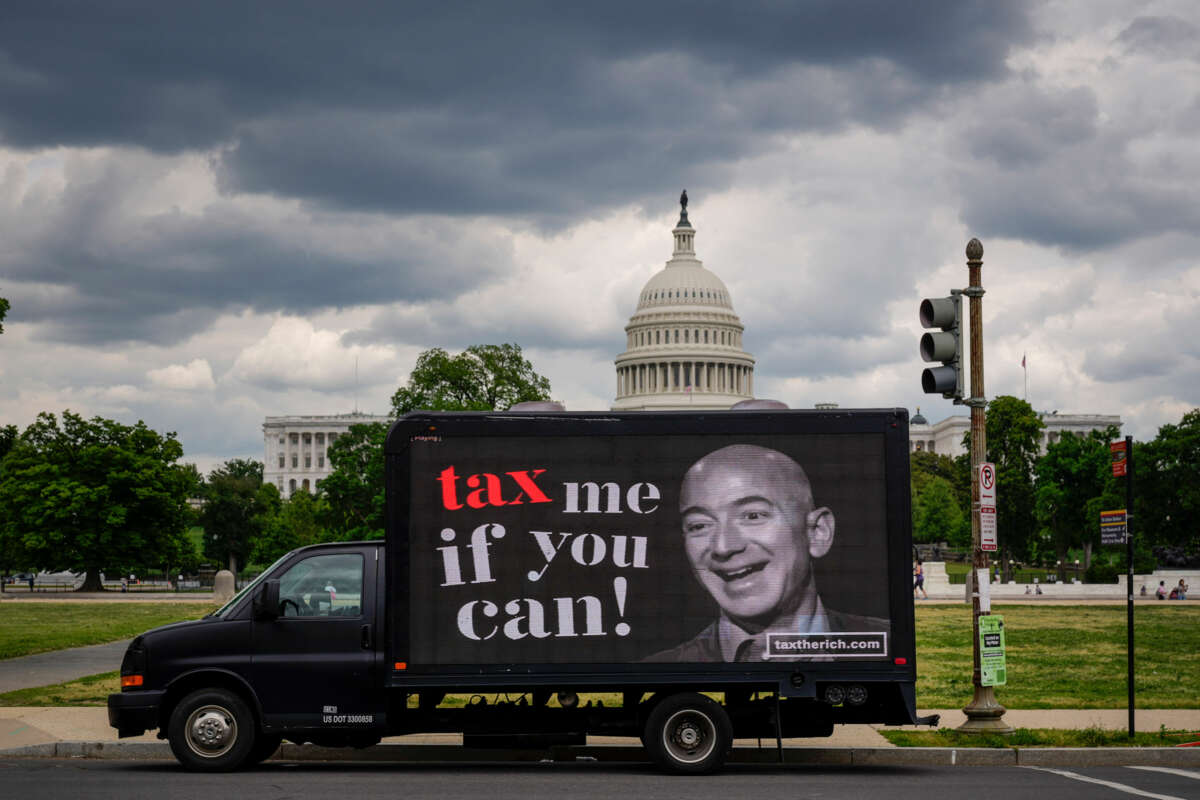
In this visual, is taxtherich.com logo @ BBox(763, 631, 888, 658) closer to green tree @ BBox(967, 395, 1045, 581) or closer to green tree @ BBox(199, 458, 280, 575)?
green tree @ BBox(967, 395, 1045, 581)

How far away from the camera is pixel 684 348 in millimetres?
173250

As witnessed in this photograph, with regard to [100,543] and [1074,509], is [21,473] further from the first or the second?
[1074,509]

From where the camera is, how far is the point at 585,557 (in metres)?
13.6

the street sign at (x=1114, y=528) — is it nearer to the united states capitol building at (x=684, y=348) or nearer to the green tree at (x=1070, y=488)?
the green tree at (x=1070, y=488)

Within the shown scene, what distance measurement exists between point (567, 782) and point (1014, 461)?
3046 inches

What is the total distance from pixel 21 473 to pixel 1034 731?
72.5 m

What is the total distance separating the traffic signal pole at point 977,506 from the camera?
51.8 feet

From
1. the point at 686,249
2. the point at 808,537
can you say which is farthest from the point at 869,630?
the point at 686,249

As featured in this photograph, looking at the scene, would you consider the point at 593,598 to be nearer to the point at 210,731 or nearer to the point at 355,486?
the point at 210,731

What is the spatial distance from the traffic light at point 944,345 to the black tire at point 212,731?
27.6ft

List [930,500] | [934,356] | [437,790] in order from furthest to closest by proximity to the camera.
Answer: [930,500] → [934,356] → [437,790]

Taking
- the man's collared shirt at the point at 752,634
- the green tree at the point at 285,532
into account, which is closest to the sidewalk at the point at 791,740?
the man's collared shirt at the point at 752,634

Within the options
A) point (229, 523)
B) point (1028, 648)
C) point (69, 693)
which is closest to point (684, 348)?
point (229, 523)

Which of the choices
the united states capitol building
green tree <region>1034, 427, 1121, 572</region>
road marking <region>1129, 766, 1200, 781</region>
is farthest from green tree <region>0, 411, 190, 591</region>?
the united states capitol building
